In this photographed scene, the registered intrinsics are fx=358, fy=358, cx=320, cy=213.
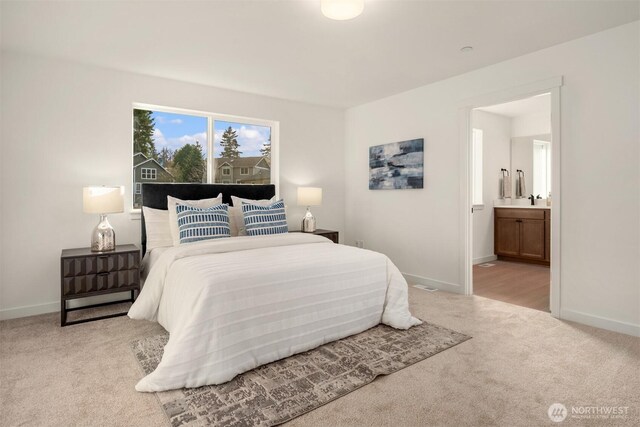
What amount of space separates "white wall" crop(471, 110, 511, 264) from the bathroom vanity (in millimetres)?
139

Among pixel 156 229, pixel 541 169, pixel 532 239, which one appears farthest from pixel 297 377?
pixel 541 169

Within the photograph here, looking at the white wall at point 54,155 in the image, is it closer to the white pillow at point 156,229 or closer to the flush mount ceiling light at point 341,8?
the white pillow at point 156,229

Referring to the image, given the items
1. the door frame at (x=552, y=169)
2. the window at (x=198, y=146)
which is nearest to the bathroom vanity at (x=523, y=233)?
the door frame at (x=552, y=169)

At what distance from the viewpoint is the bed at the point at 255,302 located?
2031 millimetres

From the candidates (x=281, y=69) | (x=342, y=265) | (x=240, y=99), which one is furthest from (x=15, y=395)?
(x=240, y=99)

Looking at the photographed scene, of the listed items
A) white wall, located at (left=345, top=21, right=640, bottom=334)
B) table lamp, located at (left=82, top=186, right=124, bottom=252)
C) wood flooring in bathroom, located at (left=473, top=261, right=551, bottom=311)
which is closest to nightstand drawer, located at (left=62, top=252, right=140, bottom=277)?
table lamp, located at (left=82, top=186, right=124, bottom=252)

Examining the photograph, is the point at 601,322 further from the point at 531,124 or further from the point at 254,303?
the point at 531,124

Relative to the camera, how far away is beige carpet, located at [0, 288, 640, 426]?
178 cm

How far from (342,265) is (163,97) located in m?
2.85

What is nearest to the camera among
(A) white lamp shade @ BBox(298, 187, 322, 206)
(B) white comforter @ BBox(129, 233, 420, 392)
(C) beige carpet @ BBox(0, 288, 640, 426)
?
(C) beige carpet @ BBox(0, 288, 640, 426)

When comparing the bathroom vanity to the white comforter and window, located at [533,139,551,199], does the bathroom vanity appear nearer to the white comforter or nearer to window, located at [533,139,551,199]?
window, located at [533,139,551,199]

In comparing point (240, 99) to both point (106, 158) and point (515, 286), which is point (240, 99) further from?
point (515, 286)

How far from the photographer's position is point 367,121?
5172mm

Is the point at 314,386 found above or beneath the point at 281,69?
beneath
